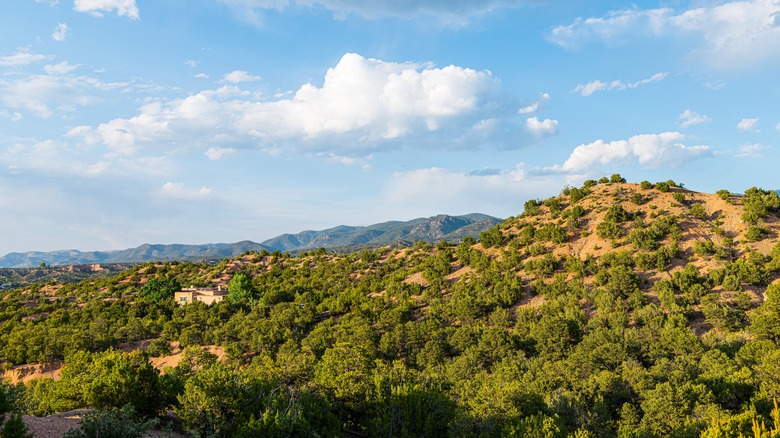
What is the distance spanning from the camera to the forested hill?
26125 millimetres

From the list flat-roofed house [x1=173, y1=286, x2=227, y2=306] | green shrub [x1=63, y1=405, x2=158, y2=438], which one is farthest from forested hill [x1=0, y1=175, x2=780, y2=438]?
flat-roofed house [x1=173, y1=286, x2=227, y2=306]

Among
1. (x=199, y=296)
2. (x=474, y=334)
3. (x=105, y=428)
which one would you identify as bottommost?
(x=474, y=334)

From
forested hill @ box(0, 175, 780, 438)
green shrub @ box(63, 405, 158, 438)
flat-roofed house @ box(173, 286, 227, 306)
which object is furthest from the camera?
flat-roofed house @ box(173, 286, 227, 306)

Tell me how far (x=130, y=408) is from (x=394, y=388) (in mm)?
15664

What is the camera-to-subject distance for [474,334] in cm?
4997

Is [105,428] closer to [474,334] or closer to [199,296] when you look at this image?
[474,334]

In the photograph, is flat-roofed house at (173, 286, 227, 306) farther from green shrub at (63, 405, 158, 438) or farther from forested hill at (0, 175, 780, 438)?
green shrub at (63, 405, 158, 438)

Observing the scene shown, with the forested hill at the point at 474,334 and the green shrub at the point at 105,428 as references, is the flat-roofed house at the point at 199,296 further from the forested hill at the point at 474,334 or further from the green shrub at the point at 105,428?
the green shrub at the point at 105,428

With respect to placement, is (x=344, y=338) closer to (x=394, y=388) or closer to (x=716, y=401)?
(x=394, y=388)

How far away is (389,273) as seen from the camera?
8419 centimetres

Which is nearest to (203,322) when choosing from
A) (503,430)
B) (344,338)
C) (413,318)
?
(344,338)

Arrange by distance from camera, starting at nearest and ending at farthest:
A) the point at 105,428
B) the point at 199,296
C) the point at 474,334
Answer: the point at 105,428, the point at 474,334, the point at 199,296

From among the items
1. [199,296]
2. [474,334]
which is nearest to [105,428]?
[474,334]

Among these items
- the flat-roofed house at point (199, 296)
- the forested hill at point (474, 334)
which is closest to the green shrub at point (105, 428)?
the forested hill at point (474, 334)
